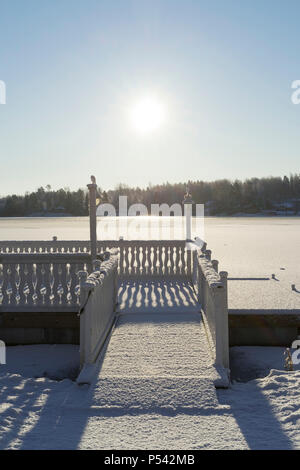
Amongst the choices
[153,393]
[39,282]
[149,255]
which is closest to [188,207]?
[149,255]

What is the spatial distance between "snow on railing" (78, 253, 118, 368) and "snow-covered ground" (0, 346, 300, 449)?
1.72 feet

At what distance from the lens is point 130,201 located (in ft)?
443

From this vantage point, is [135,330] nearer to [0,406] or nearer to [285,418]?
[0,406]

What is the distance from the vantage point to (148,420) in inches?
152

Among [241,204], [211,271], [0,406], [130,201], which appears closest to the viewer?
[0,406]

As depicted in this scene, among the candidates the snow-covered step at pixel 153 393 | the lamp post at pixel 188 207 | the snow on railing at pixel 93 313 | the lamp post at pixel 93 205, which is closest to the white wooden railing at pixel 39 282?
the lamp post at pixel 93 205

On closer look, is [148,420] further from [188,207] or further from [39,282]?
[188,207]

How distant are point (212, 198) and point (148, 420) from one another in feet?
413

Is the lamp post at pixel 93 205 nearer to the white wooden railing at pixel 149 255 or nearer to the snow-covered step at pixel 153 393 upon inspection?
the white wooden railing at pixel 149 255

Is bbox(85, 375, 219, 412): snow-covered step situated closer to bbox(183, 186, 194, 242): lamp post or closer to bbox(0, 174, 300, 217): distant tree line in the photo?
bbox(183, 186, 194, 242): lamp post

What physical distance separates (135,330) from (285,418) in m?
3.20

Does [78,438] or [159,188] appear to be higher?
[159,188]

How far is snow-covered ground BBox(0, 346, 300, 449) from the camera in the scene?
3443 millimetres
